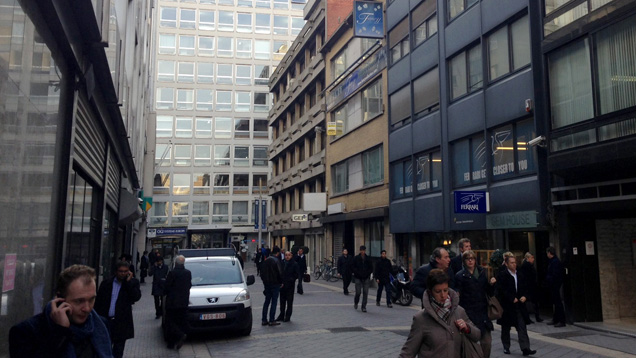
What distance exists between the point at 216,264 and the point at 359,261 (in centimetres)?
485

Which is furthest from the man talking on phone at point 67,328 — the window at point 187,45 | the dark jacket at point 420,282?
the window at point 187,45

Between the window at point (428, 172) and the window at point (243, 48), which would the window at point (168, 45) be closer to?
the window at point (243, 48)

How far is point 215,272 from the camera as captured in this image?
40.7 ft

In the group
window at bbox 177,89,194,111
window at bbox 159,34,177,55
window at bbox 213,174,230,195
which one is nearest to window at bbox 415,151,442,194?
window at bbox 213,174,230,195

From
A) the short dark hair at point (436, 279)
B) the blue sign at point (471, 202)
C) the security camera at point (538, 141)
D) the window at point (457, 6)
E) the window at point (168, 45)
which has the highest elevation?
the window at point (168, 45)

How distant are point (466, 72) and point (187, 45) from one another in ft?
167

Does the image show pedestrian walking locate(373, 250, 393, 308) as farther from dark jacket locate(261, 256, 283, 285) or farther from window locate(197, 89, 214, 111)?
window locate(197, 89, 214, 111)

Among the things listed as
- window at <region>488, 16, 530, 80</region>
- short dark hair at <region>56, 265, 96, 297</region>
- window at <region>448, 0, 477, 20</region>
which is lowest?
short dark hair at <region>56, 265, 96, 297</region>

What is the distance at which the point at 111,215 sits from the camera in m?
20.5

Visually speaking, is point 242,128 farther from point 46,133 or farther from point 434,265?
point 434,265

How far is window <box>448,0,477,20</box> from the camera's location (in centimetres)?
1919

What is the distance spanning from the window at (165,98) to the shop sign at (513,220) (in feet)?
169

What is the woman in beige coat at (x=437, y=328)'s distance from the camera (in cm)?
411

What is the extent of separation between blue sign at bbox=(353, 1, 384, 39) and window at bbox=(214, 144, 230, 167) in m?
39.7
